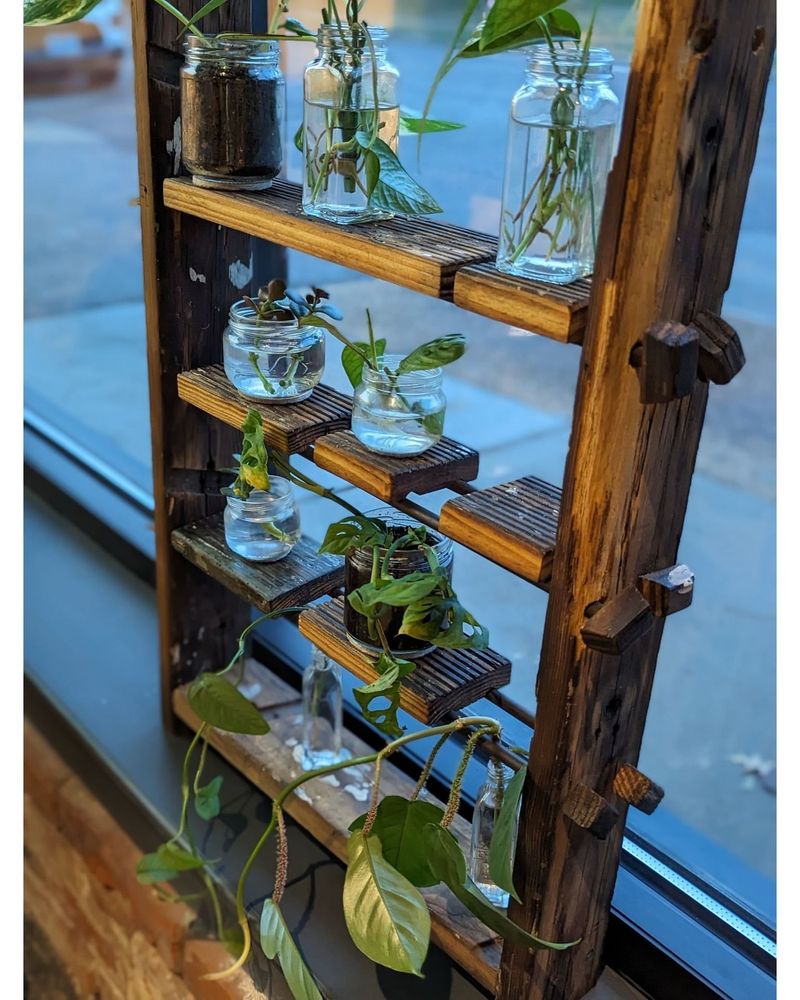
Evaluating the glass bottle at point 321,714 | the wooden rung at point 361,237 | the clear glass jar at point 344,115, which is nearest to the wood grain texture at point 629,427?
the wooden rung at point 361,237

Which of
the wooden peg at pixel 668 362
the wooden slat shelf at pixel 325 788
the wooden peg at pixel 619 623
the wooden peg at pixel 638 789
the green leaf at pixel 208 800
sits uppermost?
the wooden peg at pixel 668 362

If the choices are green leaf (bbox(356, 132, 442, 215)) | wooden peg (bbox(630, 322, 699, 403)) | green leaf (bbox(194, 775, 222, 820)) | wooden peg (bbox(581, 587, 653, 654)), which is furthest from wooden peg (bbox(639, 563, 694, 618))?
green leaf (bbox(194, 775, 222, 820))

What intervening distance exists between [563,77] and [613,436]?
9.8 inches

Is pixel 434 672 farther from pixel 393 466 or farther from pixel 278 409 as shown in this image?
pixel 278 409

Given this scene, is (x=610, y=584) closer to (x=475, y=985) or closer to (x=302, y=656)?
(x=475, y=985)

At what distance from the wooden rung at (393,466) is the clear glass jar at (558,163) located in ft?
0.63

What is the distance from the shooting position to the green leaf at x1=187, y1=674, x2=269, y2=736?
1.02m

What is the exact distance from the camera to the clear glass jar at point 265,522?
3.58 feet

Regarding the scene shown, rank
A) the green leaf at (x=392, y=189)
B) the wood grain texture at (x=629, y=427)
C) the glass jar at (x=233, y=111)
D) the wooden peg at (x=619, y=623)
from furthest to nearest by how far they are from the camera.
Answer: the glass jar at (x=233, y=111) < the green leaf at (x=392, y=189) < the wooden peg at (x=619, y=623) < the wood grain texture at (x=629, y=427)

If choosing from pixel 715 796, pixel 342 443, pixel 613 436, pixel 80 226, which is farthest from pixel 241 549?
pixel 80 226

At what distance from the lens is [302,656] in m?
1.38

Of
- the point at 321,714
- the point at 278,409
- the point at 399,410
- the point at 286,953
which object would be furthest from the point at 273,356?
the point at 286,953

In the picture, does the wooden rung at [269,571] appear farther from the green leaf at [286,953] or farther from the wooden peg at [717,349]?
the wooden peg at [717,349]
